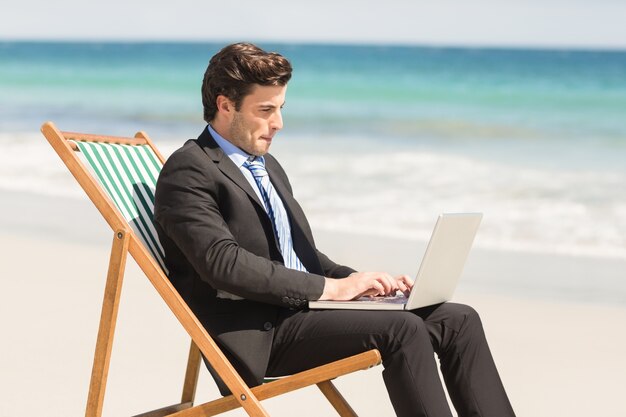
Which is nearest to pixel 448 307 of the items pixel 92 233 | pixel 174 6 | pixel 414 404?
pixel 414 404

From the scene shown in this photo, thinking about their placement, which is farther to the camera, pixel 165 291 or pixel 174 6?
pixel 174 6

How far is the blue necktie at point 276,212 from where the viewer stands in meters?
3.16

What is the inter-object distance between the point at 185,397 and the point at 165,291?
0.91 m

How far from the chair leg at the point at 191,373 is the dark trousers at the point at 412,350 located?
65 centimetres

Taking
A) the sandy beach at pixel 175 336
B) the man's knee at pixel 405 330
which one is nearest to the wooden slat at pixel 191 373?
the sandy beach at pixel 175 336

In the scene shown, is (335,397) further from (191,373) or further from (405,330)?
(191,373)

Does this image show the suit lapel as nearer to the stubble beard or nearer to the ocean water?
the stubble beard

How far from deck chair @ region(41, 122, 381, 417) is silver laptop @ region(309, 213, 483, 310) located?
202 mm

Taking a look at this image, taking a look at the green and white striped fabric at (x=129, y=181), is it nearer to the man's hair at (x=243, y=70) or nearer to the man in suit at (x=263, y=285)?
the man in suit at (x=263, y=285)

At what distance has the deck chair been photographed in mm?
2865

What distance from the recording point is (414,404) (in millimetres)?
2787

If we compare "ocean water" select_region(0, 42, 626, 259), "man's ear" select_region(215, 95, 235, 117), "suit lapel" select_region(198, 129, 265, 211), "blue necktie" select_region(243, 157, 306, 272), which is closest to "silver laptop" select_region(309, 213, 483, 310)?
"blue necktie" select_region(243, 157, 306, 272)

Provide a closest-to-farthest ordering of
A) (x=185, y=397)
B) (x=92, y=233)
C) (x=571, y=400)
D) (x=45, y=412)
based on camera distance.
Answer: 1. (x=185, y=397)
2. (x=45, y=412)
3. (x=571, y=400)
4. (x=92, y=233)

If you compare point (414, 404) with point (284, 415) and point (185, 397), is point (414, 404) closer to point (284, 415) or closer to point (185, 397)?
point (185, 397)
